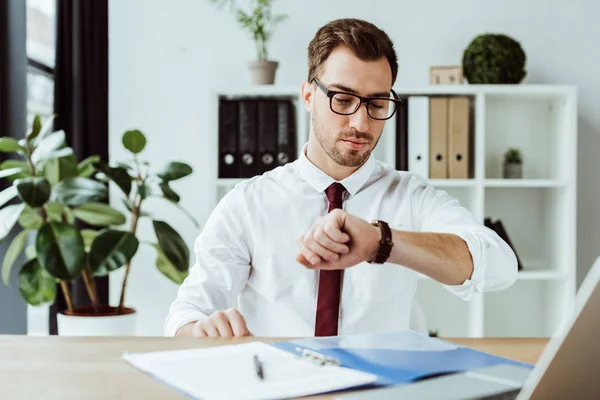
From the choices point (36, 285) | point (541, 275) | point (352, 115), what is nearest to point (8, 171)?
point (36, 285)

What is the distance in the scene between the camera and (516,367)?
87 centimetres

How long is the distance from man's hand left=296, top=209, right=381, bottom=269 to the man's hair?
0.72 m

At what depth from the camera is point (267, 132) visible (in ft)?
9.55

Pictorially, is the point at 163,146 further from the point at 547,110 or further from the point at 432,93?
the point at 547,110

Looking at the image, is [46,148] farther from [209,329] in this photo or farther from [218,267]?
[209,329]

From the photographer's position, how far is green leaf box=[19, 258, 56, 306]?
2.38m

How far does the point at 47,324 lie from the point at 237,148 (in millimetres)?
1158

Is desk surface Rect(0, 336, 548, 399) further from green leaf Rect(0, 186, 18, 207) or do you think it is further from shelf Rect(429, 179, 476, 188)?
shelf Rect(429, 179, 476, 188)

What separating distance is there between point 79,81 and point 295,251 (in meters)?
1.79

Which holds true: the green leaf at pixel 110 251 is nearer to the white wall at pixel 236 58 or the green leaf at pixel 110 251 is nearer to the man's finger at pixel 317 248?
the white wall at pixel 236 58

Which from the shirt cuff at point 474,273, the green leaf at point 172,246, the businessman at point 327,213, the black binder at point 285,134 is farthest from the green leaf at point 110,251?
the shirt cuff at point 474,273

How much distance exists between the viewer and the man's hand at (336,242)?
1.00 metres

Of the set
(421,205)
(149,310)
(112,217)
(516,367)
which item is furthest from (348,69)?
(149,310)

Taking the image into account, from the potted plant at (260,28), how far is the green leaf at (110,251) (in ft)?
3.15
